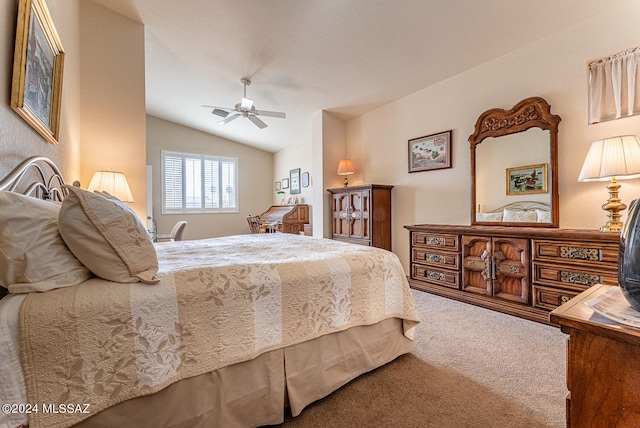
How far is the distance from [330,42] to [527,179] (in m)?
2.48

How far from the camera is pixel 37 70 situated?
1.62 metres

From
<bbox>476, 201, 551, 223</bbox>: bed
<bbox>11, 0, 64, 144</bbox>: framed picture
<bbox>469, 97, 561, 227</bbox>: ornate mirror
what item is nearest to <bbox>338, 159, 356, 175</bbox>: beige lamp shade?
<bbox>469, 97, 561, 227</bbox>: ornate mirror

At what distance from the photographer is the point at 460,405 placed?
4.61 ft

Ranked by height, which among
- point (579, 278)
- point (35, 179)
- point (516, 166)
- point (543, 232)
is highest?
point (516, 166)

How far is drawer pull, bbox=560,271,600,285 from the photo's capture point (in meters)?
2.13

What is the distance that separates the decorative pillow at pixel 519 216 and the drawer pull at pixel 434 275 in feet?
2.93

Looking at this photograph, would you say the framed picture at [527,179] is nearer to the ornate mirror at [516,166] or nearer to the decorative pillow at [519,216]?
the ornate mirror at [516,166]

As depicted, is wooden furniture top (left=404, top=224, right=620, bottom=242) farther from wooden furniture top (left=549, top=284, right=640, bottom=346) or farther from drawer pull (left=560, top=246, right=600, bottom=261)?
wooden furniture top (left=549, top=284, right=640, bottom=346)

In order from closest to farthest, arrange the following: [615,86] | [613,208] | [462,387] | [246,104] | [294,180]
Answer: [462,387], [613,208], [615,86], [246,104], [294,180]

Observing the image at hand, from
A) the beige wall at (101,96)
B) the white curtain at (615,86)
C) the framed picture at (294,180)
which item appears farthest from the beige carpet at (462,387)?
the framed picture at (294,180)

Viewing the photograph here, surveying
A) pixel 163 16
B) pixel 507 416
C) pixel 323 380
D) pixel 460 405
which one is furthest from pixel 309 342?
pixel 163 16

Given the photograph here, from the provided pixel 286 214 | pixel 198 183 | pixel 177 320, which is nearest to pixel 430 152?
pixel 286 214

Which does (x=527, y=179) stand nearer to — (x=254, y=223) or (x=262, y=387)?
(x=262, y=387)

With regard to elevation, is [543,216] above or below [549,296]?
above
